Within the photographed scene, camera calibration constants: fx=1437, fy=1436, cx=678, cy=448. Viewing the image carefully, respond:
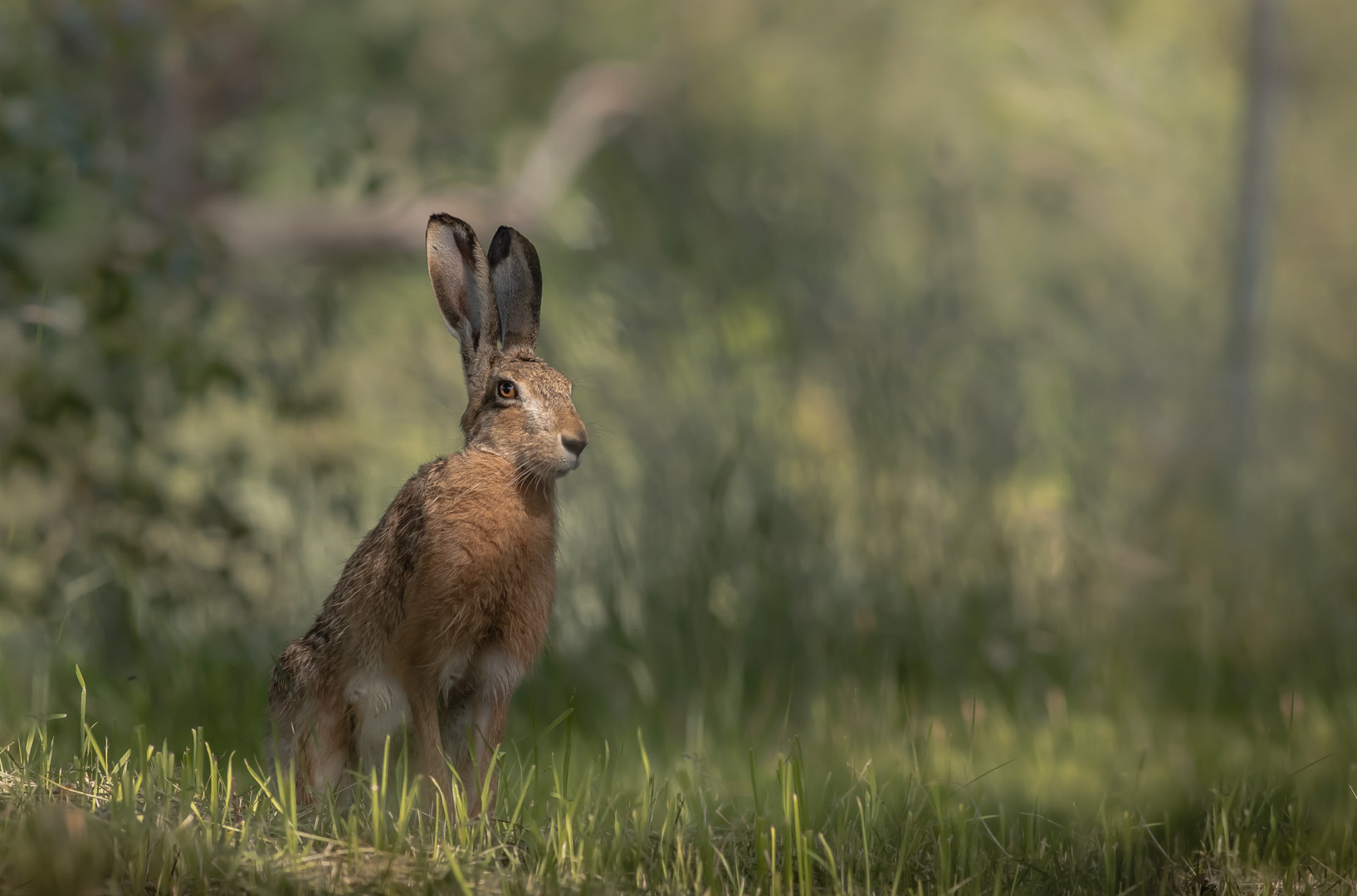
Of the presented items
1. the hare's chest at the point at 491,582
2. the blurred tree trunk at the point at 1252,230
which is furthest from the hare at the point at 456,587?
the blurred tree trunk at the point at 1252,230

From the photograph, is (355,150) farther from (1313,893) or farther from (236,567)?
(1313,893)

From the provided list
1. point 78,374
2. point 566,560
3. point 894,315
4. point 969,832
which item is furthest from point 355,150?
point 969,832

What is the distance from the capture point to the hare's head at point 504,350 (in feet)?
11.7

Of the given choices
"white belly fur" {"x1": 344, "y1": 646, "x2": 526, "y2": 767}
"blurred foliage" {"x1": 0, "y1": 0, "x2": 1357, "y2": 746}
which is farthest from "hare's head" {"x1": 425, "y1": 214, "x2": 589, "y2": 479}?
"blurred foliage" {"x1": 0, "y1": 0, "x2": 1357, "y2": 746}

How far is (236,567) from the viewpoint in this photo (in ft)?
21.8

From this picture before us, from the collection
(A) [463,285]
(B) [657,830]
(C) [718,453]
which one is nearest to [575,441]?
(A) [463,285]

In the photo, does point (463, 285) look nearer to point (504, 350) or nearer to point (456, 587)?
point (504, 350)

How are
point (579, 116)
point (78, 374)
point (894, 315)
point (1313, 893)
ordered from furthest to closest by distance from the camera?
point (579, 116) → point (894, 315) → point (78, 374) → point (1313, 893)

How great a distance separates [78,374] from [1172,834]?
467 cm

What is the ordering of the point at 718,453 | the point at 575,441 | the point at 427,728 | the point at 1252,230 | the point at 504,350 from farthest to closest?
the point at 1252,230 < the point at 718,453 < the point at 504,350 < the point at 575,441 < the point at 427,728

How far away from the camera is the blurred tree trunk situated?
808cm

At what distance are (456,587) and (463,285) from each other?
81 cm

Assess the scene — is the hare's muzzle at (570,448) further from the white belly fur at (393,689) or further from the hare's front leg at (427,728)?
the hare's front leg at (427,728)

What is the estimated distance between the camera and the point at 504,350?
377 cm
